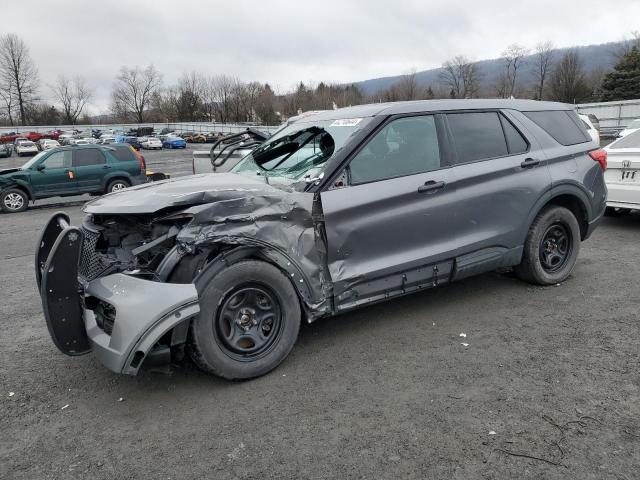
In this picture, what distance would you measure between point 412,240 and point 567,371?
145 cm

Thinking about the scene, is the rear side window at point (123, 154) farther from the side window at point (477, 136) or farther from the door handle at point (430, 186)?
the door handle at point (430, 186)

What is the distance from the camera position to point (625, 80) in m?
48.3

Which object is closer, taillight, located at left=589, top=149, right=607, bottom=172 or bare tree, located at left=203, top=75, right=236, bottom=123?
taillight, located at left=589, top=149, right=607, bottom=172

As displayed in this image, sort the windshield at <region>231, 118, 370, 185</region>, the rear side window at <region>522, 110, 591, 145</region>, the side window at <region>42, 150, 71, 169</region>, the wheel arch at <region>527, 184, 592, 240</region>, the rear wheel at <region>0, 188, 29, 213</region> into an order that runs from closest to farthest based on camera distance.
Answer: the windshield at <region>231, 118, 370, 185</region>
the wheel arch at <region>527, 184, 592, 240</region>
the rear side window at <region>522, 110, 591, 145</region>
the rear wheel at <region>0, 188, 29, 213</region>
the side window at <region>42, 150, 71, 169</region>

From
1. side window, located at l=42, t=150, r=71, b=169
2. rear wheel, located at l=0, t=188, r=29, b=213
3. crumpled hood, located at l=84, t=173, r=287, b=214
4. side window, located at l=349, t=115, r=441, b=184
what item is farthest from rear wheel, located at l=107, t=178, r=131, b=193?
side window, located at l=349, t=115, r=441, b=184

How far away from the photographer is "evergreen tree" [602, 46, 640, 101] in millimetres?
47875

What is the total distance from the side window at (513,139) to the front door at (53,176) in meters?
13.2

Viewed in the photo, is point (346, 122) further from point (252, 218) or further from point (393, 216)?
point (252, 218)

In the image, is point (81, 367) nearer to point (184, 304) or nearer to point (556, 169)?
point (184, 304)

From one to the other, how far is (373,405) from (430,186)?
1.85 meters

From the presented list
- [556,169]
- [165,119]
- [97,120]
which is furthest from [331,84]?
[556,169]

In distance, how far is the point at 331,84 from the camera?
10862 cm

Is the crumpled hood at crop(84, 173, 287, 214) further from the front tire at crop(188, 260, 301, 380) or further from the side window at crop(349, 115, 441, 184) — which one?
the side window at crop(349, 115, 441, 184)

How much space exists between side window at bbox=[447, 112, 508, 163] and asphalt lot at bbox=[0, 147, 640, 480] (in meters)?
1.44
